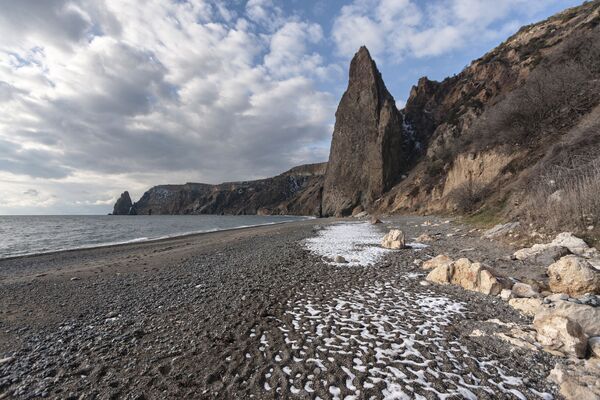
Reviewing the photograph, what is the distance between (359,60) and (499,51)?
38.8 m

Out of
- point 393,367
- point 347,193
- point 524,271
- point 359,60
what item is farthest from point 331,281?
point 359,60

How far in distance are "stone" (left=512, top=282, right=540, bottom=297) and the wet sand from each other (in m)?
0.61

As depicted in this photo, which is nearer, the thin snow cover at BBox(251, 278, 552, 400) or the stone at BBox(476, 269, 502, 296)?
the thin snow cover at BBox(251, 278, 552, 400)

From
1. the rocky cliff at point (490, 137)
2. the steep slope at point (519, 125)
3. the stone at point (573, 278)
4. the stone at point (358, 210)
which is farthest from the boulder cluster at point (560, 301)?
the stone at point (358, 210)

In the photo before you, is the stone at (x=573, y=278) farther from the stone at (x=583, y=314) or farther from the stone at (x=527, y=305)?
the stone at (x=583, y=314)

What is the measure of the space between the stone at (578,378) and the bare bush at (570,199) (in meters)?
7.89

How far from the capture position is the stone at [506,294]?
22.1ft

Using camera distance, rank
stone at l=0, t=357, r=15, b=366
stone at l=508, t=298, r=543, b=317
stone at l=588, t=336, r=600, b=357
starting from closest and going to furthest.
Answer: stone at l=588, t=336, r=600, b=357 < stone at l=0, t=357, r=15, b=366 < stone at l=508, t=298, r=543, b=317

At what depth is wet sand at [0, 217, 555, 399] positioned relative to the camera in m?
3.97

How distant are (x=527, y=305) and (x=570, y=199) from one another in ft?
22.3

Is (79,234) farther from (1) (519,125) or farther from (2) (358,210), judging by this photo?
(2) (358,210)

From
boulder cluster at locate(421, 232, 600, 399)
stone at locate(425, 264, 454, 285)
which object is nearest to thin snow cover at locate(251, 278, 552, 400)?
boulder cluster at locate(421, 232, 600, 399)

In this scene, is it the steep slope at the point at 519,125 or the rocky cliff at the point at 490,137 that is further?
the steep slope at the point at 519,125

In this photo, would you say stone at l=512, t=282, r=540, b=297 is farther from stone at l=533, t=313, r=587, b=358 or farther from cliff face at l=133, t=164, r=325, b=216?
cliff face at l=133, t=164, r=325, b=216
